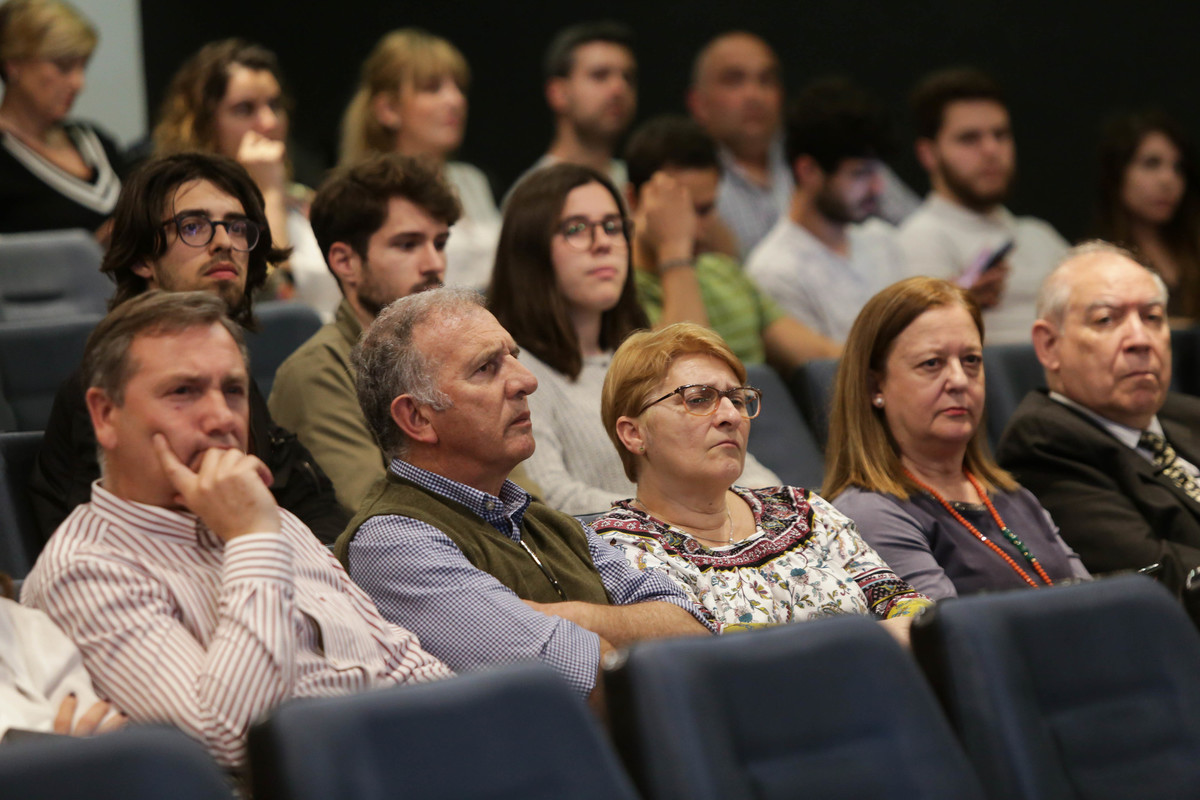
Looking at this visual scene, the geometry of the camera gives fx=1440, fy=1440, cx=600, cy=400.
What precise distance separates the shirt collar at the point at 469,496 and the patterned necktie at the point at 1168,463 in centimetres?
148

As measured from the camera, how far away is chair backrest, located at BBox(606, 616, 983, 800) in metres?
1.34

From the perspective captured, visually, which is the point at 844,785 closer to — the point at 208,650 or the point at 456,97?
the point at 208,650

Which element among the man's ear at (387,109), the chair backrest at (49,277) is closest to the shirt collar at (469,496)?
the chair backrest at (49,277)

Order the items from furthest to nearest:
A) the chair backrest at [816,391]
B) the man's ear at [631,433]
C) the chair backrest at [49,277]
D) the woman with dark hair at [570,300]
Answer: the chair backrest at [49,277] → the chair backrest at [816,391] → the woman with dark hair at [570,300] → the man's ear at [631,433]

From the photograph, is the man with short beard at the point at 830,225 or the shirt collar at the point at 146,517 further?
the man with short beard at the point at 830,225

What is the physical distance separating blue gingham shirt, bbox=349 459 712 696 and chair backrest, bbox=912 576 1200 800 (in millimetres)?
436

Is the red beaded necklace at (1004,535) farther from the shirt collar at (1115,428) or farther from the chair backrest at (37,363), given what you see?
the chair backrest at (37,363)

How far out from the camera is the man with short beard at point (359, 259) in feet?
8.32

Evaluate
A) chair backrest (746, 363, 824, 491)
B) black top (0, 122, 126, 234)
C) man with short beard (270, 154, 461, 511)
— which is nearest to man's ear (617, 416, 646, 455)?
man with short beard (270, 154, 461, 511)

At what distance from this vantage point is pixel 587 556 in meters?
2.05

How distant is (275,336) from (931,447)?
1462mm

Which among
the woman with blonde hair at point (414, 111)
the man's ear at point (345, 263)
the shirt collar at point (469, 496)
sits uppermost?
the woman with blonde hair at point (414, 111)

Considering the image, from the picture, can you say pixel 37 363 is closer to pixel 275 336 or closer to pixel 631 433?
pixel 275 336

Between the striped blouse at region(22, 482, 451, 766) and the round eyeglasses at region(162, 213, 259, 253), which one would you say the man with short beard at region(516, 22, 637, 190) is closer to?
the round eyeglasses at region(162, 213, 259, 253)
